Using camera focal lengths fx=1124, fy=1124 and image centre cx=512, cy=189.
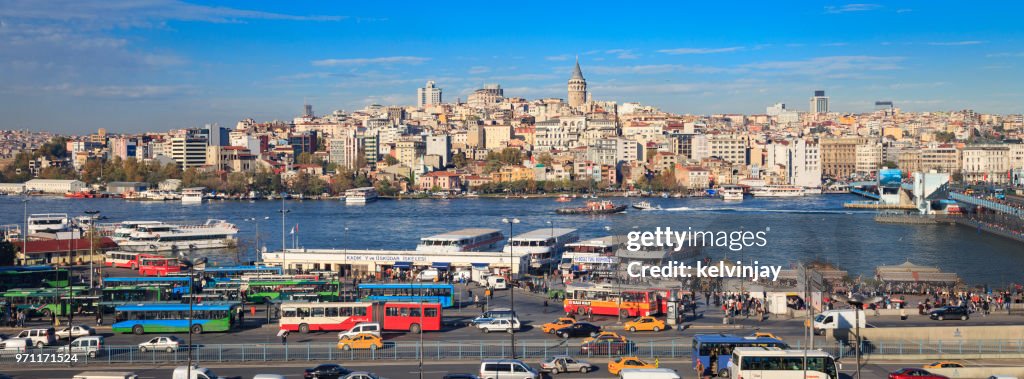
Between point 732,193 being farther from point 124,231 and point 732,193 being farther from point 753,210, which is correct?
point 124,231

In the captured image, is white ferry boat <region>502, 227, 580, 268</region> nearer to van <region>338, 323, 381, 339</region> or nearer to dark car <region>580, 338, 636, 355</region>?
van <region>338, 323, 381, 339</region>

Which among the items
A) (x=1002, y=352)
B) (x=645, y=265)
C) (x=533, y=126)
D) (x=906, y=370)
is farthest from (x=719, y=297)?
(x=533, y=126)

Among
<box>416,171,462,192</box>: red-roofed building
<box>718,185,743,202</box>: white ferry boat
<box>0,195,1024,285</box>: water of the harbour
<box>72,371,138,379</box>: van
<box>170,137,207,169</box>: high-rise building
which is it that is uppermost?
<box>170,137,207,169</box>: high-rise building

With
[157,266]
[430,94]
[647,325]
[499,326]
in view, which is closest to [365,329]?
[499,326]

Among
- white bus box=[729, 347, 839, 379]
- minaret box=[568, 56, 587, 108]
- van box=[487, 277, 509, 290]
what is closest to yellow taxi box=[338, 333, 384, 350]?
white bus box=[729, 347, 839, 379]

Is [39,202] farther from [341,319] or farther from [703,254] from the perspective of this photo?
[341,319]

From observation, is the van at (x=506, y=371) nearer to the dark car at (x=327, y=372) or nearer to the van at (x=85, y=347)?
the dark car at (x=327, y=372)

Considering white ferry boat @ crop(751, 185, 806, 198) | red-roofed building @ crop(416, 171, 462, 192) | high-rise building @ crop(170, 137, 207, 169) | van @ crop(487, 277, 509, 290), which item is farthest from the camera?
high-rise building @ crop(170, 137, 207, 169)
